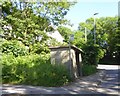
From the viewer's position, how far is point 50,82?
49.9ft

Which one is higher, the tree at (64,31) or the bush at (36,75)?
the tree at (64,31)

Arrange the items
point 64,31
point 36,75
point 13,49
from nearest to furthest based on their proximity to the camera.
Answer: point 36,75 < point 13,49 < point 64,31

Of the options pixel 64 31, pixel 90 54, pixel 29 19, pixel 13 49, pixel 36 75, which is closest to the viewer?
pixel 36 75

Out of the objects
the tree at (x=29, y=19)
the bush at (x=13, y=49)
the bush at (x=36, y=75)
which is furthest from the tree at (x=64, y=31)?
the bush at (x=36, y=75)

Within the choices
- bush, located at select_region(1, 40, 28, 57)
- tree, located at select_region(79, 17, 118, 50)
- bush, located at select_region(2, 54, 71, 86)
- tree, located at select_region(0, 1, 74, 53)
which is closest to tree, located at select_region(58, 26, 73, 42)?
tree, located at select_region(0, 1, 74, 53)

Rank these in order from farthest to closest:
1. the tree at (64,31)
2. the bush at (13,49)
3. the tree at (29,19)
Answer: the tree at (64,31) < the tree at (29,19) < the bush at (13,49)

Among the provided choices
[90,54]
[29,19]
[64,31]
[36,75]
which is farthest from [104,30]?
[36,75]

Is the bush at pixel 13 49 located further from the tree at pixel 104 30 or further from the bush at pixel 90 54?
the tree at pixel 104 30

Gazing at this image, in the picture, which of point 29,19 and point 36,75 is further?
point 29,19

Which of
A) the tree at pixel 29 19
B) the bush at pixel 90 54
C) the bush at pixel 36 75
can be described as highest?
the tree at pixel 29 19

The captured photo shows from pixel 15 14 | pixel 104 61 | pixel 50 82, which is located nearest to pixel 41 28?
pixel 15 14

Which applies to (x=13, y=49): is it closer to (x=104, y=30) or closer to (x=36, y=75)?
(x=36, y=75)

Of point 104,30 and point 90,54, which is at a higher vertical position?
point 104,30

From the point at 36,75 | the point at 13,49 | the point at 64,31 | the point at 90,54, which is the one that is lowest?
the point at 36,75
